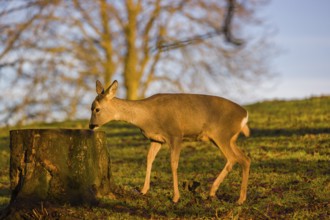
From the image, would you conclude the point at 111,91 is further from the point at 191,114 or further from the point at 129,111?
the point at 191,114

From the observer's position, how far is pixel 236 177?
11406mm

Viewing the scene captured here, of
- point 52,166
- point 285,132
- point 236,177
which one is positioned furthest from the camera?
point 285,132

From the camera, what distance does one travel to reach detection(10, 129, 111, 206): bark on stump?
27.6 ft

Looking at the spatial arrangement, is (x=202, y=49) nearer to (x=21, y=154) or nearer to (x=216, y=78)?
(x=216, y=78)

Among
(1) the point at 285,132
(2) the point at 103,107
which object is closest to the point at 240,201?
(2) the point at 103,107

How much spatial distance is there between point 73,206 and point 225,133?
272cm

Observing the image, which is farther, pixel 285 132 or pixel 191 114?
pixel 285 132

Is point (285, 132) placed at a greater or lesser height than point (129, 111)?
lesser

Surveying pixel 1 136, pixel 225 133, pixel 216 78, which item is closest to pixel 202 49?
pixel 216 78

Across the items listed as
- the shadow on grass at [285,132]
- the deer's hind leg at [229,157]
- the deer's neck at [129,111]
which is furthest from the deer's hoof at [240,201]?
the shadow on grass at [285,132]

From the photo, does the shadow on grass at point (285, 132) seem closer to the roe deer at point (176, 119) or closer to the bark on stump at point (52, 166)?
the roe deer at point (176, 119)

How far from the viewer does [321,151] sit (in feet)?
45.7

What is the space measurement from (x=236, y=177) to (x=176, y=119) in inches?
92.2

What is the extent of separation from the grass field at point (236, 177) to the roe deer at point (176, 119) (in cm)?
62
